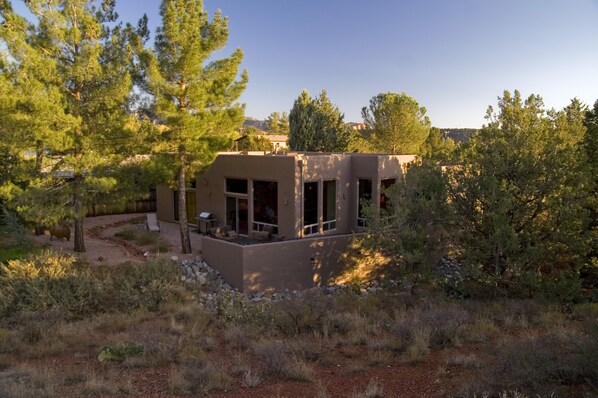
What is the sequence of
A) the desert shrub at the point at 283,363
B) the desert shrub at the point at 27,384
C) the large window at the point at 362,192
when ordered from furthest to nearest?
the large window at the point at 362,192 → the desert shrub at the point at 283,363 → the desert shrub at the point at 27,384

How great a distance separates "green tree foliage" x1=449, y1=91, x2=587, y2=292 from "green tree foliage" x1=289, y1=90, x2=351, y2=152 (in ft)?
66.3

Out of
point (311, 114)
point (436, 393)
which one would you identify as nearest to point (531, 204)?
point (436, 393)

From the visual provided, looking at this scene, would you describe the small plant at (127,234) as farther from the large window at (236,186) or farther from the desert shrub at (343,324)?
the desert shrub at (343,324)

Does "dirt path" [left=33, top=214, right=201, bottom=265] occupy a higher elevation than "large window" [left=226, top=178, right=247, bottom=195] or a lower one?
lower

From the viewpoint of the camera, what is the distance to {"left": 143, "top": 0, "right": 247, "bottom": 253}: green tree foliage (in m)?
15.3

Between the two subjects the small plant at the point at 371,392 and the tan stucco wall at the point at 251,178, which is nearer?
the small plant at the point at 371,392

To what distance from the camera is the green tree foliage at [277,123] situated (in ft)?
237

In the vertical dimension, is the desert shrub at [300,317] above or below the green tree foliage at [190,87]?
below

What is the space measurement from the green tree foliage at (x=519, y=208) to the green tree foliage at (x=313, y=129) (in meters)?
20.2

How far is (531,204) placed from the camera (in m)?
13.6

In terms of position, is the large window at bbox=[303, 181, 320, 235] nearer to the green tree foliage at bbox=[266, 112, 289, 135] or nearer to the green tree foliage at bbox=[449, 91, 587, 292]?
the green tree foliage at bbox=[449, 91, 587, 292]

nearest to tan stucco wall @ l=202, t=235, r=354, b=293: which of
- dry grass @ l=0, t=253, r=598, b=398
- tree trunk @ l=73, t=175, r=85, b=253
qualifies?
dry grass @ l=0, t=253, r=598, b=398

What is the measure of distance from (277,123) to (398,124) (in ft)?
130

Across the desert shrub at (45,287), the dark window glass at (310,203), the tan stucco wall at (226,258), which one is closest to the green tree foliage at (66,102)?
the desert shrub at (45,287)
